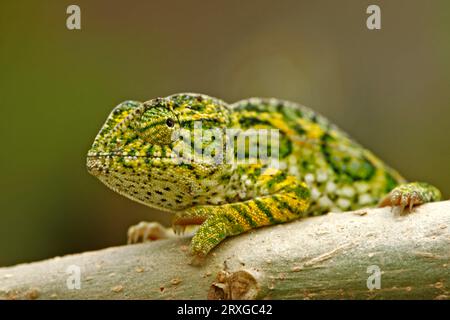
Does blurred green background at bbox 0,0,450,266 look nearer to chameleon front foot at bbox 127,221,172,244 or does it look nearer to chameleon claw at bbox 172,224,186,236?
chameleon front foot at bbox 127,221,172,244

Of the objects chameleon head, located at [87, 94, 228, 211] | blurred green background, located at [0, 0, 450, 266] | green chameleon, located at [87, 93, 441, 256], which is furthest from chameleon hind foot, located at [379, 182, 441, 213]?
blurred green background, located at [0, 0, 450, 266]

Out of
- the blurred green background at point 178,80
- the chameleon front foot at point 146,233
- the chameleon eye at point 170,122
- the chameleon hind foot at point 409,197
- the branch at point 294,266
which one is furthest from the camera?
the blurred green background at point 178,80

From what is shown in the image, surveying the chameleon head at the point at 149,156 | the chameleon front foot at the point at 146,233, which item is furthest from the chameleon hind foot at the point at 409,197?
the chameleon front foot at the point at 146,233

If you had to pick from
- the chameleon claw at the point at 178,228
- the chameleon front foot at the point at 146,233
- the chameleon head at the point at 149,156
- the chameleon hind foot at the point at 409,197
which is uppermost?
the chameleon head at the point at 149,156

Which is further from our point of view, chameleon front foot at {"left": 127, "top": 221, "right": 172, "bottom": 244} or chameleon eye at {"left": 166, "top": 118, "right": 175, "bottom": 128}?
chameleon front foot at {"left": 127, "top": 221, "right": 172, "bottom": 244}

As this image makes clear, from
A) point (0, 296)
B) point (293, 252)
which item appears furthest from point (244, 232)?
point (0, 296)

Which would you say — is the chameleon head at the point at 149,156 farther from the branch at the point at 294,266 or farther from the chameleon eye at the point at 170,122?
the branch at the point at 294,266

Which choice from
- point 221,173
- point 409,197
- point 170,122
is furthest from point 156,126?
point 409,197

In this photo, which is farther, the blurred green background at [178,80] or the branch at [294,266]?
the blurred green background at [178,80]
